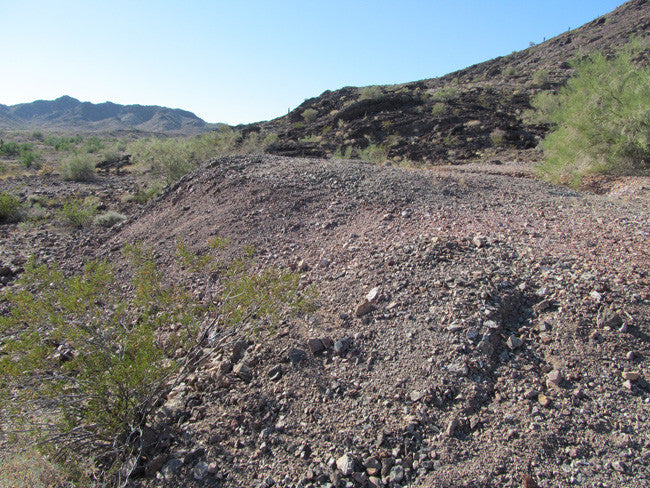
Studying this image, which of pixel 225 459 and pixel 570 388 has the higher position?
pixel 570 388

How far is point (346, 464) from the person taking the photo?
2.48m

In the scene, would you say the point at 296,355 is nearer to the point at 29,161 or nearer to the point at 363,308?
the point at 363,308

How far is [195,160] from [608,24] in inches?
1461

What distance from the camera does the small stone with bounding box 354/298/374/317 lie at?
3643 mm

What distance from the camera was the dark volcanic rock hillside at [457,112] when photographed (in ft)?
56.6

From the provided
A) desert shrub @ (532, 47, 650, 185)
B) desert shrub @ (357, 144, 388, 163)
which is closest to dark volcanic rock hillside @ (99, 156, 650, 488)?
desert shrub @ (532, 47, 650, 185)

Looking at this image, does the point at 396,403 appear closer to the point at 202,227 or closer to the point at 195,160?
the point at 202,227

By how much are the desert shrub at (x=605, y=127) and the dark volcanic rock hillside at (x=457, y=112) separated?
4589mm

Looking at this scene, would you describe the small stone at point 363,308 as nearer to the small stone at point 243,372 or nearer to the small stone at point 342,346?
the small stone at point 342,346

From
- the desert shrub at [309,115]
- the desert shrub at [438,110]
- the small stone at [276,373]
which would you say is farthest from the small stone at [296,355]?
the desert shrub at [309,115]

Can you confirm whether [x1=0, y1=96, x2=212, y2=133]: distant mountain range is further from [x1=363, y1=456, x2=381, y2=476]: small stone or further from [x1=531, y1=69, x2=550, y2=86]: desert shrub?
[x1=363, y1=456, x2=381, y2=476]: small stone

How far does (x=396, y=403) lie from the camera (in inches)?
110

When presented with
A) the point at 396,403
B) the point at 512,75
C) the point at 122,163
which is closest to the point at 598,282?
the point at 396,403

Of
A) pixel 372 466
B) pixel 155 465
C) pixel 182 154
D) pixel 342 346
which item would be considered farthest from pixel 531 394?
pixel 182 154
